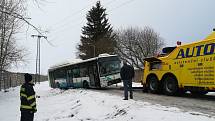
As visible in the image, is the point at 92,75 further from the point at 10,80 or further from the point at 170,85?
the point at 10,80

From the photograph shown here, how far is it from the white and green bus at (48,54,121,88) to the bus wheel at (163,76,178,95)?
406 inches

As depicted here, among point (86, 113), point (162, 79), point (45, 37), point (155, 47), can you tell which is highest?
point (155, 47)

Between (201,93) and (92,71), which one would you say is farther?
(92,71)

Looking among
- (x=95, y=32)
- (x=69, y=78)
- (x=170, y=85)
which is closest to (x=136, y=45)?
(x=95, y=32)

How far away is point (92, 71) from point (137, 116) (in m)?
19.2

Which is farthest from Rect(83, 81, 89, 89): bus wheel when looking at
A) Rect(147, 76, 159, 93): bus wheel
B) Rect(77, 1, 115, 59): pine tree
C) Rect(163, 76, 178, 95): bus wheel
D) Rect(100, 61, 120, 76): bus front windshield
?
Rect(77, 1, 115, 59): pine tree

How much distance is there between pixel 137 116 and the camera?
11203mm

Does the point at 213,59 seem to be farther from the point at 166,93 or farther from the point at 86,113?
the point at 86,113

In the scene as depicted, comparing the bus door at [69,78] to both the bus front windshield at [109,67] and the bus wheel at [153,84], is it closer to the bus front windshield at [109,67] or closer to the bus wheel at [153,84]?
the bus front windshield at [109,67]

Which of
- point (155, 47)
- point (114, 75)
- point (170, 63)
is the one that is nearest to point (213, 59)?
point (170, 63)

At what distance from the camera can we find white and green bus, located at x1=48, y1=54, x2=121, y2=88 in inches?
1161

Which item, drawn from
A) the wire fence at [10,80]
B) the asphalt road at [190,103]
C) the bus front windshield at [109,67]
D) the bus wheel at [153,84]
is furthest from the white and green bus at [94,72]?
the wire fence at [10,80]

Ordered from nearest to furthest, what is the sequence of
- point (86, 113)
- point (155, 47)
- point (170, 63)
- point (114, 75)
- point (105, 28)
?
1. point (86, 113)
2. point (170, 63)
3. point (114, 75)
4. point (105, 28)
5. point (155, 47)

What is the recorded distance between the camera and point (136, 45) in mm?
75188
